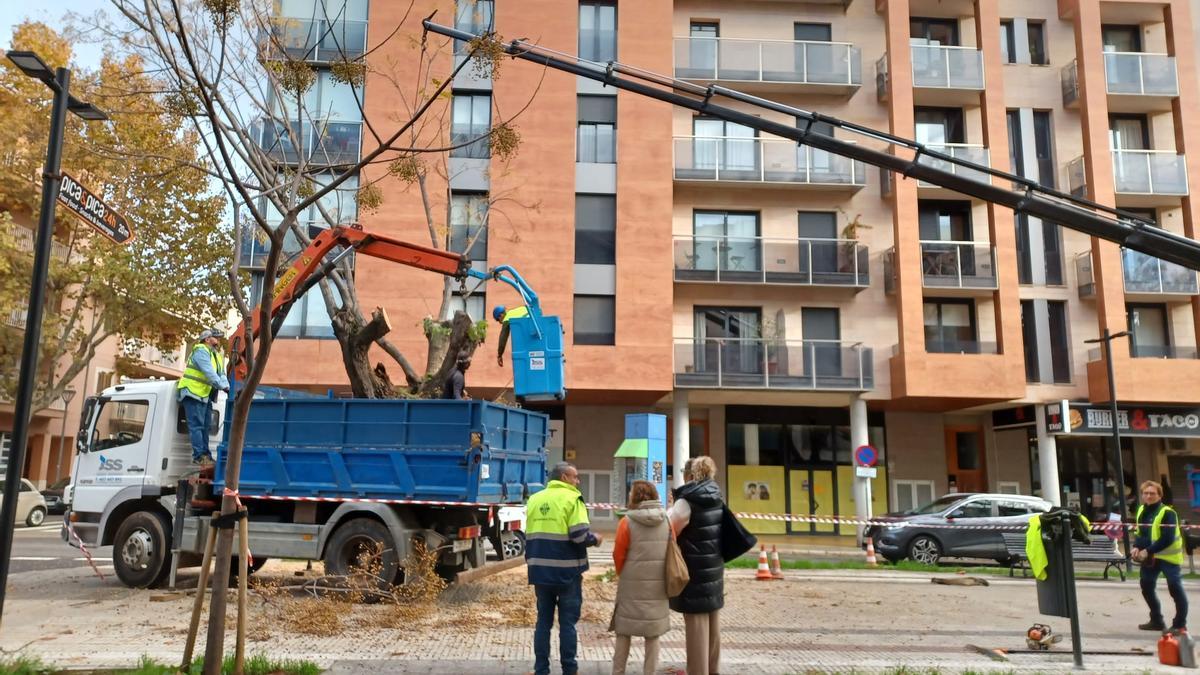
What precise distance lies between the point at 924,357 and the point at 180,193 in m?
21.4

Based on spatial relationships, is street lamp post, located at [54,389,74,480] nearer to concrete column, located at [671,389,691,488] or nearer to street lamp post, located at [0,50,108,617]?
concrete column, located at [671,389,691,488]

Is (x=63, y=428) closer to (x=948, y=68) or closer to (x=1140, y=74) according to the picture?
(x=948, y=68)

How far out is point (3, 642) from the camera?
25.7 ft

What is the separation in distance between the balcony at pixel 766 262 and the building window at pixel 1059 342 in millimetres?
6076

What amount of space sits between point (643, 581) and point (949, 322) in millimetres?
22384

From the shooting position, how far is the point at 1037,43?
27531 millimetres

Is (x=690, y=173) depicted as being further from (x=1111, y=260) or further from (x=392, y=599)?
(x=392, y=599)

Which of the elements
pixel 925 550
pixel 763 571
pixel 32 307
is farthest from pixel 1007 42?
pixel 32 307

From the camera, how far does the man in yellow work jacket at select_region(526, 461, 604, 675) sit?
6520mm

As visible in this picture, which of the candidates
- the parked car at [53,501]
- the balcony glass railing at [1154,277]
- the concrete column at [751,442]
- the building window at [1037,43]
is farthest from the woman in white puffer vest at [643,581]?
the parked car at [53,501]

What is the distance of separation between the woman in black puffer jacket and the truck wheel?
25.4 feet

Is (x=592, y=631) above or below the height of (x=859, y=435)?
below

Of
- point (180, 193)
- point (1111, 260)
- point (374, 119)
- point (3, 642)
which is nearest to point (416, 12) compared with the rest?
point (374, 119)

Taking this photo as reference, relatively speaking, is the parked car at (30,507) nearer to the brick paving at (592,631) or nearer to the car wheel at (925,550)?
the brick paving at (592,631)
